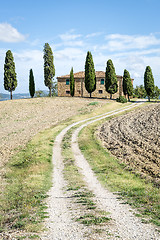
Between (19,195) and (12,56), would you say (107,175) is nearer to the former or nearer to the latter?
(19,195)

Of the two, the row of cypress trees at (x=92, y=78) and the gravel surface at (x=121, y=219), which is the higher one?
the row of cypress trees at (x=92, y=78)

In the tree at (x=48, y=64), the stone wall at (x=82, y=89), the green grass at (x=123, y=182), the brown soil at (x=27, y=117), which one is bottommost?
the green grass at (x=123, y=182)

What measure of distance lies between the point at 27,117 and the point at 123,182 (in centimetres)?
3462

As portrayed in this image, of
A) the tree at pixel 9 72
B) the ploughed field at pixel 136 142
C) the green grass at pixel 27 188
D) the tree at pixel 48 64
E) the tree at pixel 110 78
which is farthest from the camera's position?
the tree at pixel 48 64

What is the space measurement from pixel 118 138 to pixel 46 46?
49.5 meters

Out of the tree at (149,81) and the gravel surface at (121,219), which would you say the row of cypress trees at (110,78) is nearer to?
the tree at (149,81)

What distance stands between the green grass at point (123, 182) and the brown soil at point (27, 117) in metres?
8.25

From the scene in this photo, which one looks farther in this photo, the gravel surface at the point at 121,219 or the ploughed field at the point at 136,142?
the ploughed field at the point at 136,142

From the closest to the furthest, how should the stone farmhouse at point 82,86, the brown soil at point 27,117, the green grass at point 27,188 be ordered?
the green grass at point 27,188 < the brown soil at point 27,117 < the stone farmhouse at point 82,86

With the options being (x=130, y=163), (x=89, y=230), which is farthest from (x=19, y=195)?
(x=130, y=163)

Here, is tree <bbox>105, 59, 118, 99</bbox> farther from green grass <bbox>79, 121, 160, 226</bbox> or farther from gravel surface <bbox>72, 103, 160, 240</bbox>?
gravel surface <bbox>72, 103, 160, 240</bbox>

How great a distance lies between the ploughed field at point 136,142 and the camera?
58.6 feet

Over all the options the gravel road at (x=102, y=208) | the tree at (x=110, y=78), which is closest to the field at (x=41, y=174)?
the gravel road at (x=102, y=208)

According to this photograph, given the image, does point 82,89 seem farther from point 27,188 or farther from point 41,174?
point 27,188
